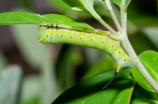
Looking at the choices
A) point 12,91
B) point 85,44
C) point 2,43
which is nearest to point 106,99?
point 85,44

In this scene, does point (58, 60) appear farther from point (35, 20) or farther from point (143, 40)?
point (35, 20)

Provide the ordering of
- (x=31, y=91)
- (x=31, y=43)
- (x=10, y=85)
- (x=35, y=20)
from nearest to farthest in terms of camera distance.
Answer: (x=35, y=20) < (x=10, y=85) < (x=31, y=91) < (x=31, y=43)

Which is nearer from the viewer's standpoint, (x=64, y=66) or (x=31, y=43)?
(x=64, y=66)

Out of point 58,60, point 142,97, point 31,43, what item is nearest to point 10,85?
point 58,60

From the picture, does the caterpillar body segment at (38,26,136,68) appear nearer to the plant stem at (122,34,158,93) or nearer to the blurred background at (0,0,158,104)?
the plant stem at (122,34,158,93)

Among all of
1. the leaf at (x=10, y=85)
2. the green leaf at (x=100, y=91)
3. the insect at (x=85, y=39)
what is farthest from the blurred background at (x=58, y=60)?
the insect at (x=85, y=39)

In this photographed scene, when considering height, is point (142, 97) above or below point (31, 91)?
above

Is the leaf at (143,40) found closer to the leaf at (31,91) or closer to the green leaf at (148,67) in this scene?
the green leaf at (148,67)

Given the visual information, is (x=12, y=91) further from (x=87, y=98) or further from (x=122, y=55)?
(x=122, y=55)
